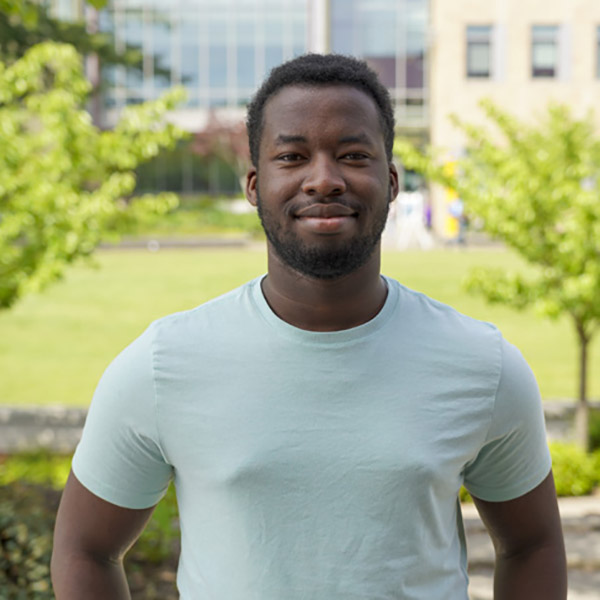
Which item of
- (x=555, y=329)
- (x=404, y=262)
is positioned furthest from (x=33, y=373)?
(x=404, y=262)

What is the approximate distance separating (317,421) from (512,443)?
39 centimetres

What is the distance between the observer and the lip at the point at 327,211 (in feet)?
5.38

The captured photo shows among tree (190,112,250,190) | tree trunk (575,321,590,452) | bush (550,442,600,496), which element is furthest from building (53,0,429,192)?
bush (550,442,600,496)

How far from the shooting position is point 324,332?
170 cm

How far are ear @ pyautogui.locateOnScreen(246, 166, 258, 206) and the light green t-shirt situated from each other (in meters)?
0.22

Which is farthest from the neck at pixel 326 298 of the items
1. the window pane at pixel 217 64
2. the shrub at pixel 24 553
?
the window pane at pixel 217 64

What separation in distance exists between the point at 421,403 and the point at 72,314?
53.1ft

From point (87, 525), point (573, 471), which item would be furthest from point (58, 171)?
point (87, 525)

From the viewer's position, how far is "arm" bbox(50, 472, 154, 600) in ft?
5.63

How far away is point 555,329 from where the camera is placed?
15367 mm

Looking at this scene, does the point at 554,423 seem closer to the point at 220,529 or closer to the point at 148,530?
the point at 148,530

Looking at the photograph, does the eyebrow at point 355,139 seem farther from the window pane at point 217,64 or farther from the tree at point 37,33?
the window pane at point 217,64

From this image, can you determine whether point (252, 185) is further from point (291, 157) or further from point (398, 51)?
point (398, 51)

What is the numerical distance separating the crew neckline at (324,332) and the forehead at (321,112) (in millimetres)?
315
